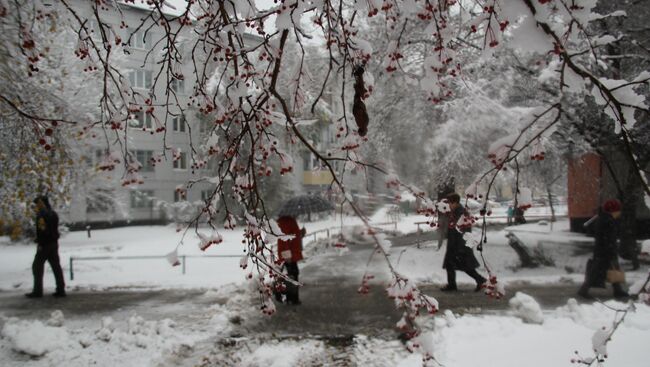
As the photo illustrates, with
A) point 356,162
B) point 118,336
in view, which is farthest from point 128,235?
point 356,162

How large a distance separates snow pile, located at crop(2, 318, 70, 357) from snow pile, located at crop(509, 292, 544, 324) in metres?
6.35

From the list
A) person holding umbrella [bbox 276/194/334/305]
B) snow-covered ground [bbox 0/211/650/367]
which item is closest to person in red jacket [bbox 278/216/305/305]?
person holding umbrella [bbox 276/194/334/305]

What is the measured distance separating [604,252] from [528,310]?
7.81ft

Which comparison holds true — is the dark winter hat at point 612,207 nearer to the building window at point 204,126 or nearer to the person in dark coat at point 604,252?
the person in dark coat at point 604,252

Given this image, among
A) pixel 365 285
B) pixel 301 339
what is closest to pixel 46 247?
pixel 301 339

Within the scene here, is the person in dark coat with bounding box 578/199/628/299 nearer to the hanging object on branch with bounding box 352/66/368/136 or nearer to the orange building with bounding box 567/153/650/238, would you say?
the orange building with bounding box 567/153/650/238

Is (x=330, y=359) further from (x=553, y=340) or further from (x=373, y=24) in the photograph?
(x=373, y=24)

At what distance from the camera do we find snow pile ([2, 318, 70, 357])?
5836 mm

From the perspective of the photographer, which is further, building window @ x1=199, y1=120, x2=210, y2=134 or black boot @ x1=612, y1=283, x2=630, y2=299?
building window @ x1=199, y1=120, x2=210, y2=134

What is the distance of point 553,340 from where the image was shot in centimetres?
594

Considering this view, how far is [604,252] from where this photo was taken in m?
8.20

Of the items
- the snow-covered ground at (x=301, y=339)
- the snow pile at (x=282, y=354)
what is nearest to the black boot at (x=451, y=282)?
the snow-covered ground at (x=301, y=339)

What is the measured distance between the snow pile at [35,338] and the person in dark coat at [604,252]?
8.44 metres

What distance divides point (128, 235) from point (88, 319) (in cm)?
1962
